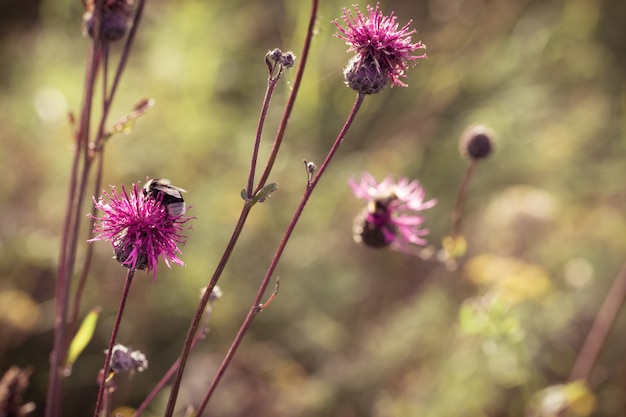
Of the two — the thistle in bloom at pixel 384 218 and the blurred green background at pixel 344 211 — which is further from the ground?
the blurred green background at pixel 344 211

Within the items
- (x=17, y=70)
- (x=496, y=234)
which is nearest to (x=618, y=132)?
(x=496, y=234)

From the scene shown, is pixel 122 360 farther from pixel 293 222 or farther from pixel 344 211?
pixel 344 211

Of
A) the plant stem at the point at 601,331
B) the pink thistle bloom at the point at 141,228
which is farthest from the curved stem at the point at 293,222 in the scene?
the plant stem at the point at 601,331

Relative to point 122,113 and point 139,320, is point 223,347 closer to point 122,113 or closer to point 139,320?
point 139,320

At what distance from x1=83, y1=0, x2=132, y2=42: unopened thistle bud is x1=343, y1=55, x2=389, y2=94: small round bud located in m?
0.57

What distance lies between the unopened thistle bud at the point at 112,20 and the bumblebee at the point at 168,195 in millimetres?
524

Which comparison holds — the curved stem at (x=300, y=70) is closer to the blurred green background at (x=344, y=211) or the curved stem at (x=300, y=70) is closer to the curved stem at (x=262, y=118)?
the curved stem at (x=262, y=118)

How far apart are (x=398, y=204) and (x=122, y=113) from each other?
1786 millimetres

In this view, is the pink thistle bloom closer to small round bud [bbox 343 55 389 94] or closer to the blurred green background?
small round bud [bbox 343 55 389 94]

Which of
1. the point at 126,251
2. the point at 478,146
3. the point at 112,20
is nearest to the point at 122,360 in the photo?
the point at 126,251

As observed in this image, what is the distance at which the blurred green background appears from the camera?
7.56 ft

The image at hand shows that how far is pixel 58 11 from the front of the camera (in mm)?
3566

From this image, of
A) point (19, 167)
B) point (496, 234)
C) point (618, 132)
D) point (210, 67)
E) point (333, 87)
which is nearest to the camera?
point (496, 234)

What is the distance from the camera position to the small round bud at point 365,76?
3.24 feet
